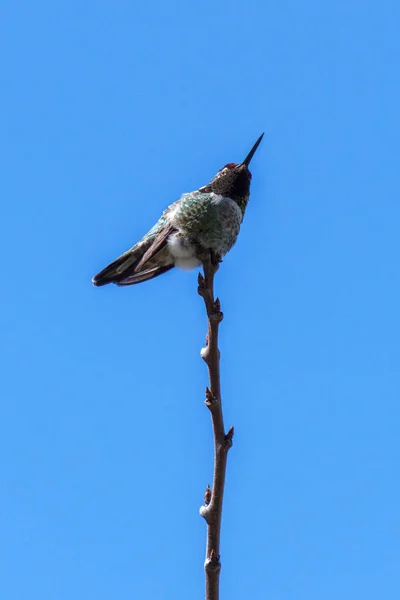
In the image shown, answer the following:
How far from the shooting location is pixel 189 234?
4.72 metres

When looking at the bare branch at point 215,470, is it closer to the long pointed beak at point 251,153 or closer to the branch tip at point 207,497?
the branch tip at point 207,497

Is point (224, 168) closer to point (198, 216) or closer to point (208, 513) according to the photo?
point (198, 216)

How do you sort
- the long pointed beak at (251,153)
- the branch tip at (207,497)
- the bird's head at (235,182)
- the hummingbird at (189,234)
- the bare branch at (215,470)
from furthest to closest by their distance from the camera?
the long pointed beak at (251,153), the bird's head at (235,182), the hummingbird at (189,234), the branch tip at (207,497), the bare branch at (215,470)

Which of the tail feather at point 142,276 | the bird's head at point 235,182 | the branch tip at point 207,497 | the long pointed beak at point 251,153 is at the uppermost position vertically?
the long pointed beak at point 251,153

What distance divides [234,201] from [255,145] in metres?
0.61

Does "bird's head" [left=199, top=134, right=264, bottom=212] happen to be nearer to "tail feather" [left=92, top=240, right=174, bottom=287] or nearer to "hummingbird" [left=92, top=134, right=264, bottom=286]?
"hummingbird" [left=92, top=134, right=264, bottom=286]

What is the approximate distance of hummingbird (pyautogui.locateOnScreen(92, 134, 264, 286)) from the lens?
472cm

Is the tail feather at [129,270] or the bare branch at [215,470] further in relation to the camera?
the tail feather at [129,270]

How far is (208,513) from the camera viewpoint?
7.27ft

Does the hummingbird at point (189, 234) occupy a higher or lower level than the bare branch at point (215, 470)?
higher

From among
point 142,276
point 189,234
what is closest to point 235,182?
point 189,234

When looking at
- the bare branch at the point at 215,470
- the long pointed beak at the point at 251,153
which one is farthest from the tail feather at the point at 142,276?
the bare branch at the point at 215,470

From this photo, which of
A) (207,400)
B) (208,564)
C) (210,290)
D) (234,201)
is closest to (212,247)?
(234,201)

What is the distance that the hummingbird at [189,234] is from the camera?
A: 186 inches
